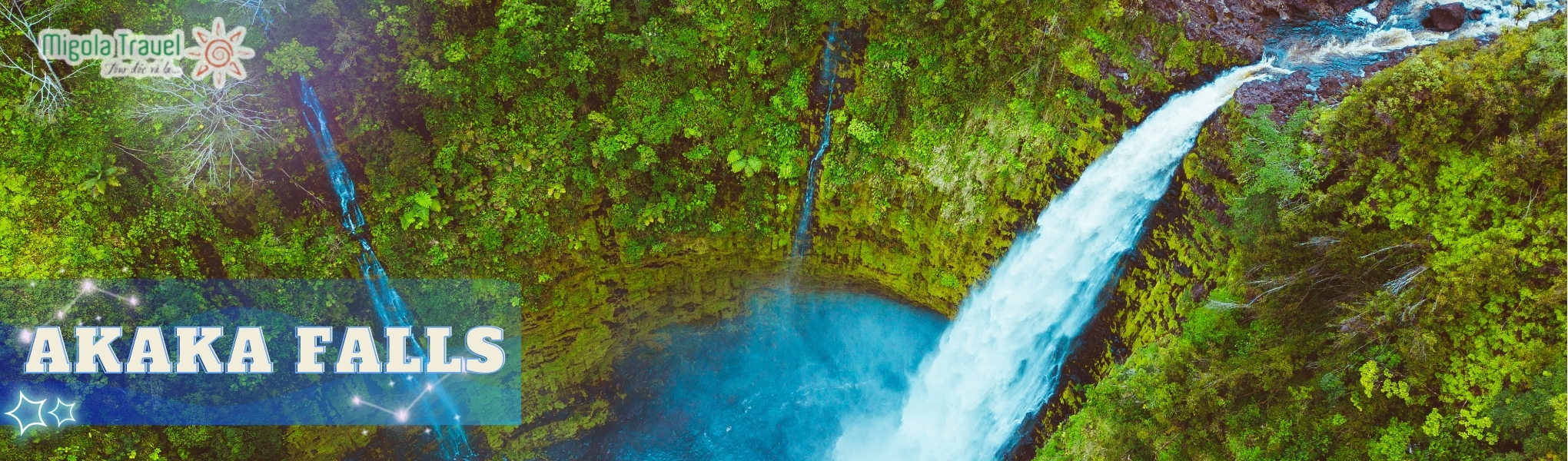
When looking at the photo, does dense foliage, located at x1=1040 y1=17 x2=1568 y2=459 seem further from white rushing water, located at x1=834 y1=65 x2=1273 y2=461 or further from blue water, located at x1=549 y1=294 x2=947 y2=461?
blue water, located at x1=549 y1=294 x2=947 y2=461

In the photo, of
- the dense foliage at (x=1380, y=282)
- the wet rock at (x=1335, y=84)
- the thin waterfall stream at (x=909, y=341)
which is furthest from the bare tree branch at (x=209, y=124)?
the wet rock at (x=1335, y=84)

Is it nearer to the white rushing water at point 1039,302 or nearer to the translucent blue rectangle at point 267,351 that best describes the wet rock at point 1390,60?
the white rushing water at point 1039,302

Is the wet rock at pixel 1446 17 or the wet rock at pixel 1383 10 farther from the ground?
the wet rock at pixel 1383 10

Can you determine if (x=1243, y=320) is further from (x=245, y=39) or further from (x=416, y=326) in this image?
(x=245, y=39)

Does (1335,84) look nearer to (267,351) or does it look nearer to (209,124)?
(209,124)

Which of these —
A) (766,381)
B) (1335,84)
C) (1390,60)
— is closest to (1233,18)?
(1335,84)

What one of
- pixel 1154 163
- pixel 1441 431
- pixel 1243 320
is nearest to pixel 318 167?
pixel 1154 163
